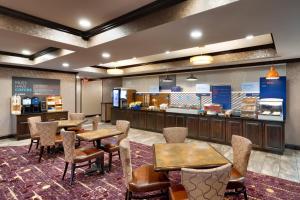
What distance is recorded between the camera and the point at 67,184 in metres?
3.35

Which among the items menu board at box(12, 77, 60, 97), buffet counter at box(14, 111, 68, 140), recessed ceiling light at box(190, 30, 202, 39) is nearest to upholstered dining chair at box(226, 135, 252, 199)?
recessed ceiling light at box(190, 30, 202, 39)

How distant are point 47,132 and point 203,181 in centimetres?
400

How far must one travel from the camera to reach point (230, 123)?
19.3ft

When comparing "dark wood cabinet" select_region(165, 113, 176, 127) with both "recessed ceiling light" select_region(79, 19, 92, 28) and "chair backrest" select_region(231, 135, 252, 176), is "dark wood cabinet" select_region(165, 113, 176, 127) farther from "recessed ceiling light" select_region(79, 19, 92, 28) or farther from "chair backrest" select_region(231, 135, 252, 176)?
"recessed ceiling light" select_region(79, 19, 92, 28)

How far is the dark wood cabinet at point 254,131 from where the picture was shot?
17.6ft

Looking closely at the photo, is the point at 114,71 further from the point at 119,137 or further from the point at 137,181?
the point at 137,181

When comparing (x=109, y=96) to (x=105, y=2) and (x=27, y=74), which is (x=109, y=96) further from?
(x=105, y=2)

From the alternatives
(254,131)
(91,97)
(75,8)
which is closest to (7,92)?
(75,8)

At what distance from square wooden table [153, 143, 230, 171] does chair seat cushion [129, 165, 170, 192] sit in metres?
0.30

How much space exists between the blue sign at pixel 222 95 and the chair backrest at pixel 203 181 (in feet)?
17.3

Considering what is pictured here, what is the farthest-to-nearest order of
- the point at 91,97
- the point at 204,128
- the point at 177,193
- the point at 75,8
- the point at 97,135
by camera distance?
the point at 91,97, the point at 204,128, the point at 97,135, the point at 75,8, the point at 177,193

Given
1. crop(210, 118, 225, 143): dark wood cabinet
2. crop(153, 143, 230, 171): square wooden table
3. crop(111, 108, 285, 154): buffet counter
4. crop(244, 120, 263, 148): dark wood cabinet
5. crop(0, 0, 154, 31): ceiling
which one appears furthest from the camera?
crop(210, 118, 225, 143): dark wood cabinet

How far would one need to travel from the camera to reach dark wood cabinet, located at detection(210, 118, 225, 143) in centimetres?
606

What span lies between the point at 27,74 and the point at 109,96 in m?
4.50
